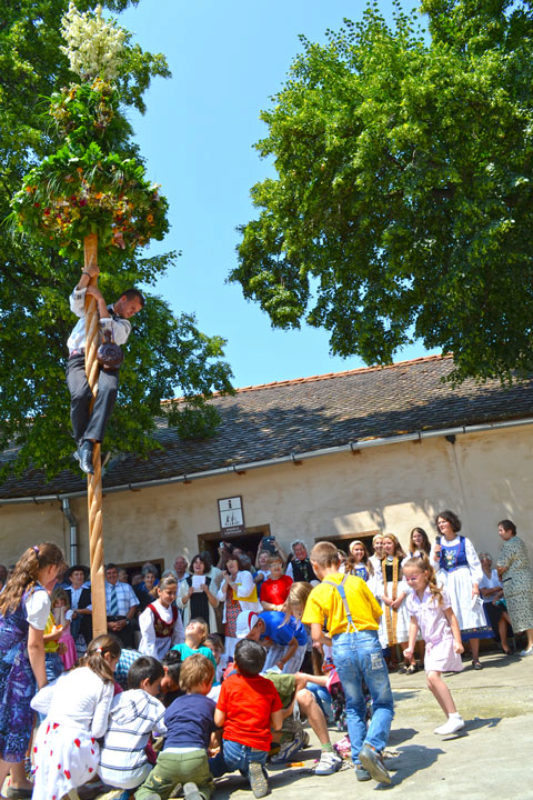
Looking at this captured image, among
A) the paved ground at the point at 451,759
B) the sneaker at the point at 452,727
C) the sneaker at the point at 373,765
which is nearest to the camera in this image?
the paved ground at the point at 451,759

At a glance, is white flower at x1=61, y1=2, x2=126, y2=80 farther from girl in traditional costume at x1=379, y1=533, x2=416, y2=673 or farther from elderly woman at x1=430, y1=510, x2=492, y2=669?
girl in traditional costume at x1=379, y1=533, x2=416, y2=673

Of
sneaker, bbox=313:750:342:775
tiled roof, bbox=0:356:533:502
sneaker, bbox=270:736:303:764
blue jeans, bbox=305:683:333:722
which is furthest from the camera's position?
tiled roof, bbox=0:356:533:502

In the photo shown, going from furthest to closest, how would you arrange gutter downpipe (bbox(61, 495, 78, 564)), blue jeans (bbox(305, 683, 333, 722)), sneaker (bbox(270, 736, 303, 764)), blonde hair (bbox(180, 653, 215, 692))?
1. gutter downpipe (bbox(61, 495, 78, 564))
2. blue jeans (bbox(305, 683, 333, 722))
3. sneaker (bbox(270, 736, 303, 764))
4. blonde hair (bbox(180, 653, 215, 692))

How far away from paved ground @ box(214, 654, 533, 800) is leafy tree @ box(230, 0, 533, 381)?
6480 millimetres

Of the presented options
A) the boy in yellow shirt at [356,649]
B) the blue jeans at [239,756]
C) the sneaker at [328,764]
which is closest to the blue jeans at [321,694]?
the sneaker at [328,764]

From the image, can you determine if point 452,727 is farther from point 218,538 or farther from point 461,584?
point 218,538

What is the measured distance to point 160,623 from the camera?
8852mm

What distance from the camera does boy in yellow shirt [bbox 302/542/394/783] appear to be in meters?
5.50

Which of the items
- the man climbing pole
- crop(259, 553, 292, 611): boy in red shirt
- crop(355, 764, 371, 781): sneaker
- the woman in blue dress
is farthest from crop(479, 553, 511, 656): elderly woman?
the man climbing pole

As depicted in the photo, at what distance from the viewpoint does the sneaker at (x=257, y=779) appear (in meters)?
5.52

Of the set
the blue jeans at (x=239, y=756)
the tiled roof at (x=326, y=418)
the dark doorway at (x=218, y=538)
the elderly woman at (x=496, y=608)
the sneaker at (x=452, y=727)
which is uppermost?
the tiled roof at (x=326, y=418)

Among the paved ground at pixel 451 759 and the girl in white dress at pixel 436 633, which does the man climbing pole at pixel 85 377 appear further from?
the girl in white dress at pixel 436 633

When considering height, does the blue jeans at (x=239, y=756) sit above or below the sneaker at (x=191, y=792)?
above

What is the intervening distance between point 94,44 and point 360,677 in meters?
5.30
